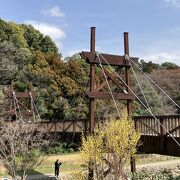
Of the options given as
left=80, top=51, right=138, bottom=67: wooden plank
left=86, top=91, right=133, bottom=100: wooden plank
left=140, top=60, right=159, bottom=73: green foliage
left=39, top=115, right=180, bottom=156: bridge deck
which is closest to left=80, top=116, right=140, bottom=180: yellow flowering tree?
left=39, top=115, right=180, bottom=156: bridge deck

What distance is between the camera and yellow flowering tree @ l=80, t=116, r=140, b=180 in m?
13.6

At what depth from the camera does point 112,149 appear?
45.0 feet

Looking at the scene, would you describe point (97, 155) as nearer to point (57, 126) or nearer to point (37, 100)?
point (57, 126)

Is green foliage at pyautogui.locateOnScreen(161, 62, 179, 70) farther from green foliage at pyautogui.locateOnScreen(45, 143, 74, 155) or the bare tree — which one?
the bare tree

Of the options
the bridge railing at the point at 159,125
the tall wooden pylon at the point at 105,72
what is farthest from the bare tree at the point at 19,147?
the bridge railing at the point at 159,125

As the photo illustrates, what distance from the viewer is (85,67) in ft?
153

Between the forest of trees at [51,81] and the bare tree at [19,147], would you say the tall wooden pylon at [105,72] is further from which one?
the forest of trees at [51,81]

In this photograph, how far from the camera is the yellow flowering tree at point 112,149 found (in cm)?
1362

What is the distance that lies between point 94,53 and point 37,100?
939 inches

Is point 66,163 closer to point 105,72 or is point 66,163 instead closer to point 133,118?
point 105,72

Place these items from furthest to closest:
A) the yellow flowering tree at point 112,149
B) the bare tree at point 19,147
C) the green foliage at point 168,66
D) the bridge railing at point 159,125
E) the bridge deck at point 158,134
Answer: the green foliage at point 168,66
the bare tree at point 19,147
the yellow flowering tree at point 112,149
the bridge railing at point 159,125
the bridge deck at point 158,134

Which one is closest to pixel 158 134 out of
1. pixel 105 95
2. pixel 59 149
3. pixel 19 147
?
pixel 105 95

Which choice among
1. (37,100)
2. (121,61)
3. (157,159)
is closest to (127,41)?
(121,61)

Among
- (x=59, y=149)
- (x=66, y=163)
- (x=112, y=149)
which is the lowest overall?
(x=66, y=163)
